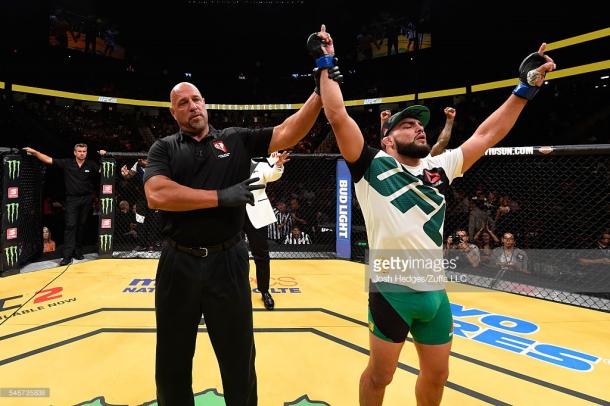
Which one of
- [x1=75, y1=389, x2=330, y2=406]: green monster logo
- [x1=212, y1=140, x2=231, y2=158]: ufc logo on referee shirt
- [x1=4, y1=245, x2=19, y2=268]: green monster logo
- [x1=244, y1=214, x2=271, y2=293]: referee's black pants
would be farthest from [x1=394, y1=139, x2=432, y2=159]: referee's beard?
[x1=4, y1=245, x2=19, y2=268]: green monster logo

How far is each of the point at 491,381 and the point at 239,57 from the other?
19318 millimetres

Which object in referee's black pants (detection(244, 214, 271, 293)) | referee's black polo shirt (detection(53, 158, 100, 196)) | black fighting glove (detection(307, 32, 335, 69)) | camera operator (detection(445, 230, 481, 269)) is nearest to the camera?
black fighting glove (detection(307, 32, 335, 69))

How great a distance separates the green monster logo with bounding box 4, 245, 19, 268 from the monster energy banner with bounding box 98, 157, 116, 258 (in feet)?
4.02

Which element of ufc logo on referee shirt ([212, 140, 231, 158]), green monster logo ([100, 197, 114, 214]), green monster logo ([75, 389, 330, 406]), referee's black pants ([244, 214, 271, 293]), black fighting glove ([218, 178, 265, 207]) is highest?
ufc logo on referee shirt ([212, 140, 231, 158])

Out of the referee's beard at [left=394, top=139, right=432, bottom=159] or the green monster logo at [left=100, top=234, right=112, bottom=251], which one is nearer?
the referee's beard at [left=394, top=139, right=432, bottom=159]

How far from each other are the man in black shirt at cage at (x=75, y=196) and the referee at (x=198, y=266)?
4.81m

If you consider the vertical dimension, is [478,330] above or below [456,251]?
below

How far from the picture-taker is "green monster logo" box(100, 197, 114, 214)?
5.99m

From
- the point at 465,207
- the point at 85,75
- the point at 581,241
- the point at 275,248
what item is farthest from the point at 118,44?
the point at 581,241

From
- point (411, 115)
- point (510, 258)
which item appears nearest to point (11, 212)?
point (411, 115)

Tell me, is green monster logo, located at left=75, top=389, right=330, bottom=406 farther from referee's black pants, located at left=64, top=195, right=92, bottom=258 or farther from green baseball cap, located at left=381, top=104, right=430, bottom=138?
referee's black pants, located at left=64, top=195, right=92, bottom=258

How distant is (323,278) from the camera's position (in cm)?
490

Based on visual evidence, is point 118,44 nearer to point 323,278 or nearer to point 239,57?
point 239,57

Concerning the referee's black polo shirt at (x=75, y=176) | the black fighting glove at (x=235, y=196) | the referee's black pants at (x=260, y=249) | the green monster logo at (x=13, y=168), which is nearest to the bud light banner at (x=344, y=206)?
the referee's black pants at (x=260, y=249)
